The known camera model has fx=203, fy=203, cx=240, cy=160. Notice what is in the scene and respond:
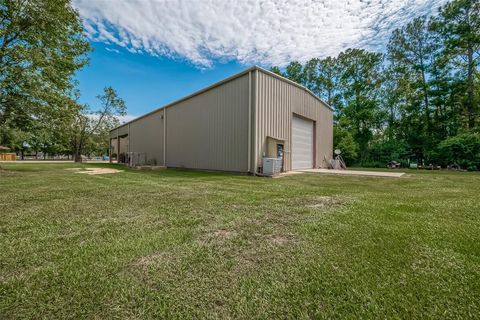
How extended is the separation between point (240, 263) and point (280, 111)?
8.38 m

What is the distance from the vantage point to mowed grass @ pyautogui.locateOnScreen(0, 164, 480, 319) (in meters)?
1.07

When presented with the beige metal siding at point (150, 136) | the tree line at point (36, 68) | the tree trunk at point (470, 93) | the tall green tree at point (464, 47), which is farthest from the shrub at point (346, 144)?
the tree line at point (36, 68)

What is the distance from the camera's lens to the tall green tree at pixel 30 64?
331 inches

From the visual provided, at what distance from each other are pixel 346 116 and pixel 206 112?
53.7ft

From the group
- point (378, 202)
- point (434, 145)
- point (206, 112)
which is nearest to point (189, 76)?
point (206, 112)

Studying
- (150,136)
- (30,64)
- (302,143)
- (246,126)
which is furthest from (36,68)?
(302,143)

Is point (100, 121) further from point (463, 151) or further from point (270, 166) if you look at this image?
point (463, 151)

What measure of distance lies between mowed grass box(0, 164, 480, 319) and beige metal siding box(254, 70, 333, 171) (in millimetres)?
5689

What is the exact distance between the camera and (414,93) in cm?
1803

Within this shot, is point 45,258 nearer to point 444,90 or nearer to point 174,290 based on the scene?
point 174,290

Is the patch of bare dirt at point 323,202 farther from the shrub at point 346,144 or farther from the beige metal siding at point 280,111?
the shrub at point 346,144

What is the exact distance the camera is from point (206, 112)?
994 cm

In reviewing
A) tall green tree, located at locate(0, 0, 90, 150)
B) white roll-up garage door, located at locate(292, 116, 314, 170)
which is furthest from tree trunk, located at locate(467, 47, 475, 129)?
tall green tree, located at locate(0, 0, 90, 150)

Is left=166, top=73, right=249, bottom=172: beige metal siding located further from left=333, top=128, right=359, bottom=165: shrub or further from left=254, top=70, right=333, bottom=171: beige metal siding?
left=333, top=128, right=359, bottom=165: shrub
